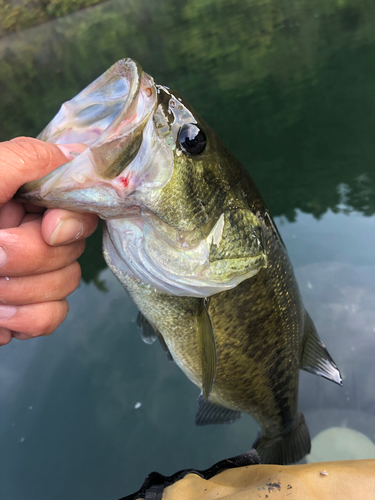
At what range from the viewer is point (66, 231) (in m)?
1.00

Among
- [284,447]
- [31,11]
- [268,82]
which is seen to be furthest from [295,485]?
[31,11]

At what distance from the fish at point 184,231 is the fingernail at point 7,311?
1.09ft

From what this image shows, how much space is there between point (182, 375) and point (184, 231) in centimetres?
154

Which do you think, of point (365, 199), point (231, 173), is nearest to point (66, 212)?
point (231, 173)

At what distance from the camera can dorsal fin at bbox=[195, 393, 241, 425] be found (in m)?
1.68

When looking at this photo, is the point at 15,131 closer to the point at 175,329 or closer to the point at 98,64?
the point at 98,64

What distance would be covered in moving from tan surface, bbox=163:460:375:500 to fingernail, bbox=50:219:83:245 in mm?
782

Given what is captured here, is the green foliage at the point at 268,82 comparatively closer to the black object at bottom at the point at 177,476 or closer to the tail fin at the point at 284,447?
the tail fin at the point at 284,447

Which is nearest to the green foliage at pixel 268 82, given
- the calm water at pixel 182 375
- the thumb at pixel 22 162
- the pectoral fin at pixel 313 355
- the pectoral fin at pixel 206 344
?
the calm water at pixel 182 375

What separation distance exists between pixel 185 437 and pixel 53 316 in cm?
128

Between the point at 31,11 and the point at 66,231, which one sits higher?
the point at 31,11

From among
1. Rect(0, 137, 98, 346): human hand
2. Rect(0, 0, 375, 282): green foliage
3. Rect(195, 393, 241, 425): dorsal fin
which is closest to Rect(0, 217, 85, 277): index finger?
Rect(0, 137, 98, 346): human hand

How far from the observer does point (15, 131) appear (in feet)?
22.2

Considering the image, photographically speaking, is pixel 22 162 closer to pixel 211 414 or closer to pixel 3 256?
pixel 3 256
